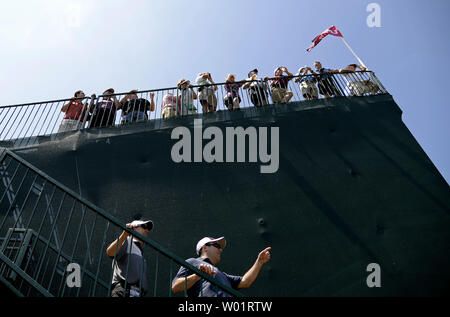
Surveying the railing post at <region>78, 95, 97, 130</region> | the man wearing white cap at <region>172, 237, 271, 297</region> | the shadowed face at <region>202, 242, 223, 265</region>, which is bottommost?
the man wearing white cap at <region>172, 237, 271, 297</region>

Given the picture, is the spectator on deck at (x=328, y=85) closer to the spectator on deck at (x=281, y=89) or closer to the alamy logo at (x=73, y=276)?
the spectator on deck at (x=281, y=89)

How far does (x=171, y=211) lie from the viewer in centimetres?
591

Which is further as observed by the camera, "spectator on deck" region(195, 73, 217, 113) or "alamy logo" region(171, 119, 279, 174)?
"spectator on deck" region(195, 73, 217, 113)

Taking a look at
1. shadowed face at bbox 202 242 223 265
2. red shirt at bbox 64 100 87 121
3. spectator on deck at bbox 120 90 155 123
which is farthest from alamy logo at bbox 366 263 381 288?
red shirt at bbox 64 100 87 121

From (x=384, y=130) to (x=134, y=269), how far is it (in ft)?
20.7

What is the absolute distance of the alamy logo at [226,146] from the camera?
6.59m

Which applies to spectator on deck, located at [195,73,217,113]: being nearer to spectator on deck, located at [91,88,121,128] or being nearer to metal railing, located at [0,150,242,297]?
spectator on deck, located at [91,88,121,128]

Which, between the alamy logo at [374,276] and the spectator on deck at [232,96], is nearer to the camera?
the alamy logo at [374,276]

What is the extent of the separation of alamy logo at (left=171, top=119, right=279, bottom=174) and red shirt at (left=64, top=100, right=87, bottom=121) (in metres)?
2.46

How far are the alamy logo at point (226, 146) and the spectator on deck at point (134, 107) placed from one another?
106cm

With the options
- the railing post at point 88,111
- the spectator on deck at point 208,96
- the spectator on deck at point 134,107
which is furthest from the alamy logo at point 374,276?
the railing post at point 88,111

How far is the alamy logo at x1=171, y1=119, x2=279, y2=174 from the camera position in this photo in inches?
259
